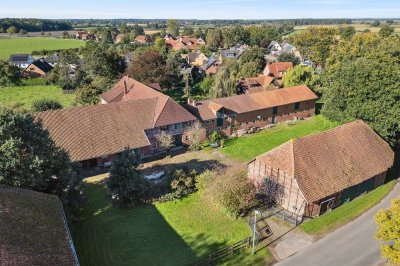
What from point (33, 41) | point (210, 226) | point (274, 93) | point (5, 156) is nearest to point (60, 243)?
point (5, 156)

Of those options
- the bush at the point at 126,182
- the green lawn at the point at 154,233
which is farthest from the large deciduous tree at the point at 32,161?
the bush at the point at 126,182

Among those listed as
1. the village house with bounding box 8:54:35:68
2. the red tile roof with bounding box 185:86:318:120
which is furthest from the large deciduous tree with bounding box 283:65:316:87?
the village house with bounding box 8:54:35:68

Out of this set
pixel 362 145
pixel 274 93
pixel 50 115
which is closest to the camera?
pixel 362 145

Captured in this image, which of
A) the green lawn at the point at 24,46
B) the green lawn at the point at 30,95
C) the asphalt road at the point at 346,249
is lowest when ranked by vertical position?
the asphalt road at the point at 346,249

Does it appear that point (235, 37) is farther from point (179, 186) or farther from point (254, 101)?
point (179, 186)

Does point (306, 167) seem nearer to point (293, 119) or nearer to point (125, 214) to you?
point (125, 214)

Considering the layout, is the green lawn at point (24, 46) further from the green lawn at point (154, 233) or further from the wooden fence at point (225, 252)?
the wooden fence at point (225, 252)
